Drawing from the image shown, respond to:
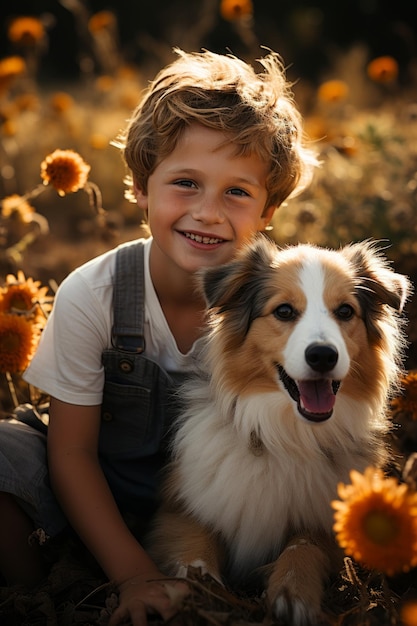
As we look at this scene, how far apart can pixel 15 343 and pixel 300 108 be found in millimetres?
5696

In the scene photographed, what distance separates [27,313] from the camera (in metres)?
3.46

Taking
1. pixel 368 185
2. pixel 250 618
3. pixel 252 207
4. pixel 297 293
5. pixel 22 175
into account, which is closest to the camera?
pixel 250 618

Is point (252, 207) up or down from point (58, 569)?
up

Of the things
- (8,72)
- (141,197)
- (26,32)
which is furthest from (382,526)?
(26,32)

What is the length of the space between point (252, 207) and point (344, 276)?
73 cm

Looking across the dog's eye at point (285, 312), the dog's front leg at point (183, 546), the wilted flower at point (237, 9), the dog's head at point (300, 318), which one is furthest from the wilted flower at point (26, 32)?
the dog's front leg at point (183, 546)

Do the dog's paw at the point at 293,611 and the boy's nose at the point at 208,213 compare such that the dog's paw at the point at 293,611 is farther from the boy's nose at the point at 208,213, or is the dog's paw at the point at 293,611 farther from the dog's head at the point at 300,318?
the boy's nose at the point at 208,213

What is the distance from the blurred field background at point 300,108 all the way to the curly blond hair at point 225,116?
0.61 m

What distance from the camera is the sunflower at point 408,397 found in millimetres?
3273

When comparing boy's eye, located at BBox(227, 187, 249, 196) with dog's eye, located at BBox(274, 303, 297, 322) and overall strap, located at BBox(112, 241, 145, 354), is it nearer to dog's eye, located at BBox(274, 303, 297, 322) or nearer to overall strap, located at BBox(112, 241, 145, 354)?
overall strap, located at BBox(112, 241, 145, 354)

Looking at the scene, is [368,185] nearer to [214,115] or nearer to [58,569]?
[214,115]

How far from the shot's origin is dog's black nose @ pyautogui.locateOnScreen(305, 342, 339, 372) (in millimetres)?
2602

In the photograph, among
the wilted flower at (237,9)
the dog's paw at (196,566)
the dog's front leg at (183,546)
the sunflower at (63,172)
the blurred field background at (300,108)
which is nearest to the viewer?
the dog's paw at (196,566)

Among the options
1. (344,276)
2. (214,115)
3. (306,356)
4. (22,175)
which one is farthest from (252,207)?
(22,175)
